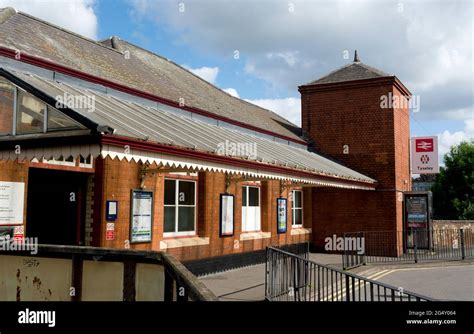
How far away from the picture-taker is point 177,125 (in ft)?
33.4

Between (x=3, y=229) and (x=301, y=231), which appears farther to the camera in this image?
(x=301, y=231)

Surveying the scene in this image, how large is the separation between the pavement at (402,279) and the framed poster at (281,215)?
1.82 m

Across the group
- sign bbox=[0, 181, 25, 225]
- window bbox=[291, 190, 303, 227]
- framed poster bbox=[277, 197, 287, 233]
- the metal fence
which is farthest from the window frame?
the metal fence

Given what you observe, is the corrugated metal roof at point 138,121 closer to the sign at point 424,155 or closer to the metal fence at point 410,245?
the metal fence at point 410,245

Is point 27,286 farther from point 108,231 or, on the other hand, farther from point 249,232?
point 249,232

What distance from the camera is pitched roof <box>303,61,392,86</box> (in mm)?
19906

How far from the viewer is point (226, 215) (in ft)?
44.5

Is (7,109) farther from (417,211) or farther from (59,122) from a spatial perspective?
(417,211)

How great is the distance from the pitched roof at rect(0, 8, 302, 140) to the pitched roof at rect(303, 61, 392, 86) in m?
3.77

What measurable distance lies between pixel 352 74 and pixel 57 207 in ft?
47.5

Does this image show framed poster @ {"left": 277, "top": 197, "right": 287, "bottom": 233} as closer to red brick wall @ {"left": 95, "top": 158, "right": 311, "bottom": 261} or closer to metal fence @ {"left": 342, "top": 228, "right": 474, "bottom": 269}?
red brick wall @ {"left": 95, "top": 158, "right": 311, "bottom": 261}
